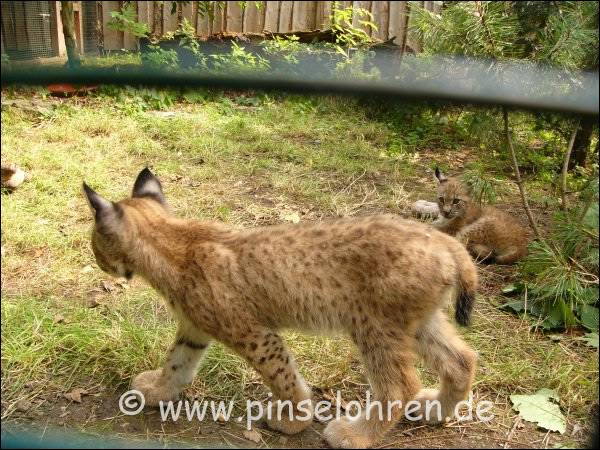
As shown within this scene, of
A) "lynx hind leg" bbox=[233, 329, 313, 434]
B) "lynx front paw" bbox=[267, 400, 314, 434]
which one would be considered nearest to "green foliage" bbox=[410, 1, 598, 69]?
"lynx hind leg" bbox=[233, 329, 313, 434]

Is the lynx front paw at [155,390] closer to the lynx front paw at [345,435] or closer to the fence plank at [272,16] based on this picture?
the lynx front paw at [345,435]

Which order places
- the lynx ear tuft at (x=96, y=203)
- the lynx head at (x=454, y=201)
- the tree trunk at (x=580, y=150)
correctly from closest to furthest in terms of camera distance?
the lynx ear tuft at (x=96, y=203) → the tree trunk at (x=580, y=150) → the lynx head at (x=454, y=201)

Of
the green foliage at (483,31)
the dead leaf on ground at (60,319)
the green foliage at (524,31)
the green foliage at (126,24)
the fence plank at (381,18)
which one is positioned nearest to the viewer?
the dead leaf on ground at (60,319)

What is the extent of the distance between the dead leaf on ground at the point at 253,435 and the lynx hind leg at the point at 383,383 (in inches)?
15.1

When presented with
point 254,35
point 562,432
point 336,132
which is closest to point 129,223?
point 562,432

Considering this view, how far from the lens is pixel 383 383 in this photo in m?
2.94

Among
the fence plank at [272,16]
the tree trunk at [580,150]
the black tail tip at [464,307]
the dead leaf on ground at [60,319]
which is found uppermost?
the fence plank at [272,16]

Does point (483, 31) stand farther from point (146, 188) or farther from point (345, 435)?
point (345, 435)

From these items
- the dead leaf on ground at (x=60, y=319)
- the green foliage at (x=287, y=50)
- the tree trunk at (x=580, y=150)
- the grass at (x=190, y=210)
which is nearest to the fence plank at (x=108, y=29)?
the grass at (x=190, y=210)

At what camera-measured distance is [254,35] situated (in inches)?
351

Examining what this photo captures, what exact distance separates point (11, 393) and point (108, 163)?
10.7ft

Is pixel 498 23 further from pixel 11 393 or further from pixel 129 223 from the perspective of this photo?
pixel 11 393

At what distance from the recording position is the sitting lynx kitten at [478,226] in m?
5.29
